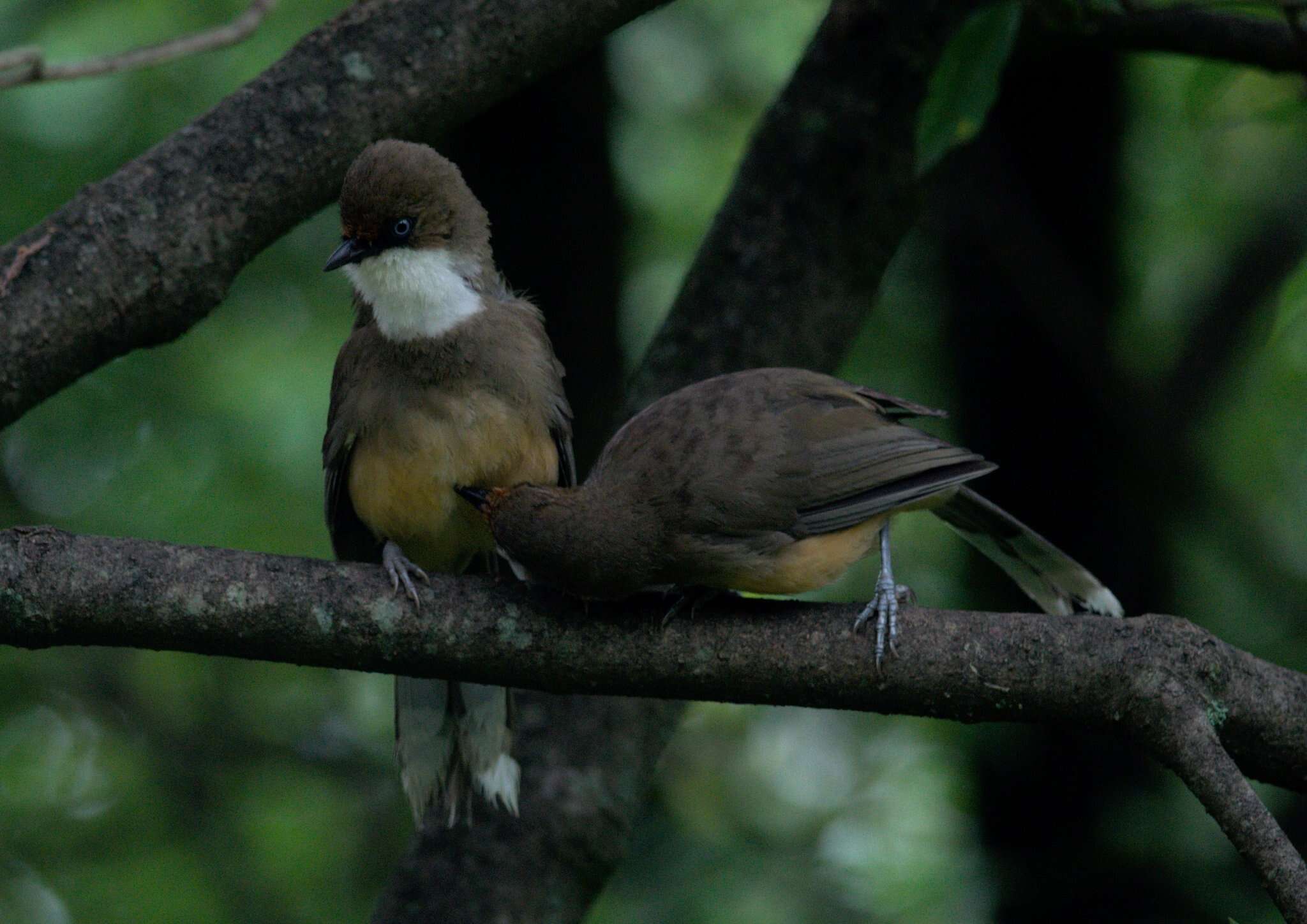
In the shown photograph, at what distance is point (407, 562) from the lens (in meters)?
4.25

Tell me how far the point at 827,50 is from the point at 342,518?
9.50 ft

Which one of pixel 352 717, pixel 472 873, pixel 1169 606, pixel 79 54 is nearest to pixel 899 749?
pixel 1169 606

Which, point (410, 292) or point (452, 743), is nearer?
point (410, 292)

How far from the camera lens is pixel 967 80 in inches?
184

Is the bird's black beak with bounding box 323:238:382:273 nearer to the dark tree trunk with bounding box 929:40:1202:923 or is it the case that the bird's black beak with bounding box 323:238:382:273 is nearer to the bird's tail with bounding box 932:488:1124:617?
the bird's tail with bounding box 932:488:1124:617

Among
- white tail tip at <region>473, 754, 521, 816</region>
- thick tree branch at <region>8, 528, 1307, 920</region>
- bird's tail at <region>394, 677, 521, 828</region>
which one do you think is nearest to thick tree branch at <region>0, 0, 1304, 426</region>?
thick tree branch at <region>8, 528, 1307, 920</region>

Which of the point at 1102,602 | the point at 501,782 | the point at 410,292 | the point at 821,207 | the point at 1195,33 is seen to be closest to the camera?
the point at 410,292

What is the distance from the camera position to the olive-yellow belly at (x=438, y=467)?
15.3 ft

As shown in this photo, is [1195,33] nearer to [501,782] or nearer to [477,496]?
[477,496]

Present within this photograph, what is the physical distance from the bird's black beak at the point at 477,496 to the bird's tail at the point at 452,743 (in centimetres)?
79

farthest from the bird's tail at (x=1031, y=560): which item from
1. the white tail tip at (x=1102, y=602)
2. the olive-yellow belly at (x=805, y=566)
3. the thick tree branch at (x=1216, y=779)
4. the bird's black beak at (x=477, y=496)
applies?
the bird's black beak at (x=477, y=496)

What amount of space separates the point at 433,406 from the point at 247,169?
91 centimetres

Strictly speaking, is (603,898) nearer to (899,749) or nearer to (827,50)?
(899,749)

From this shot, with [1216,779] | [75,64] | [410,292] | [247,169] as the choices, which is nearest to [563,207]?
[410,292]
